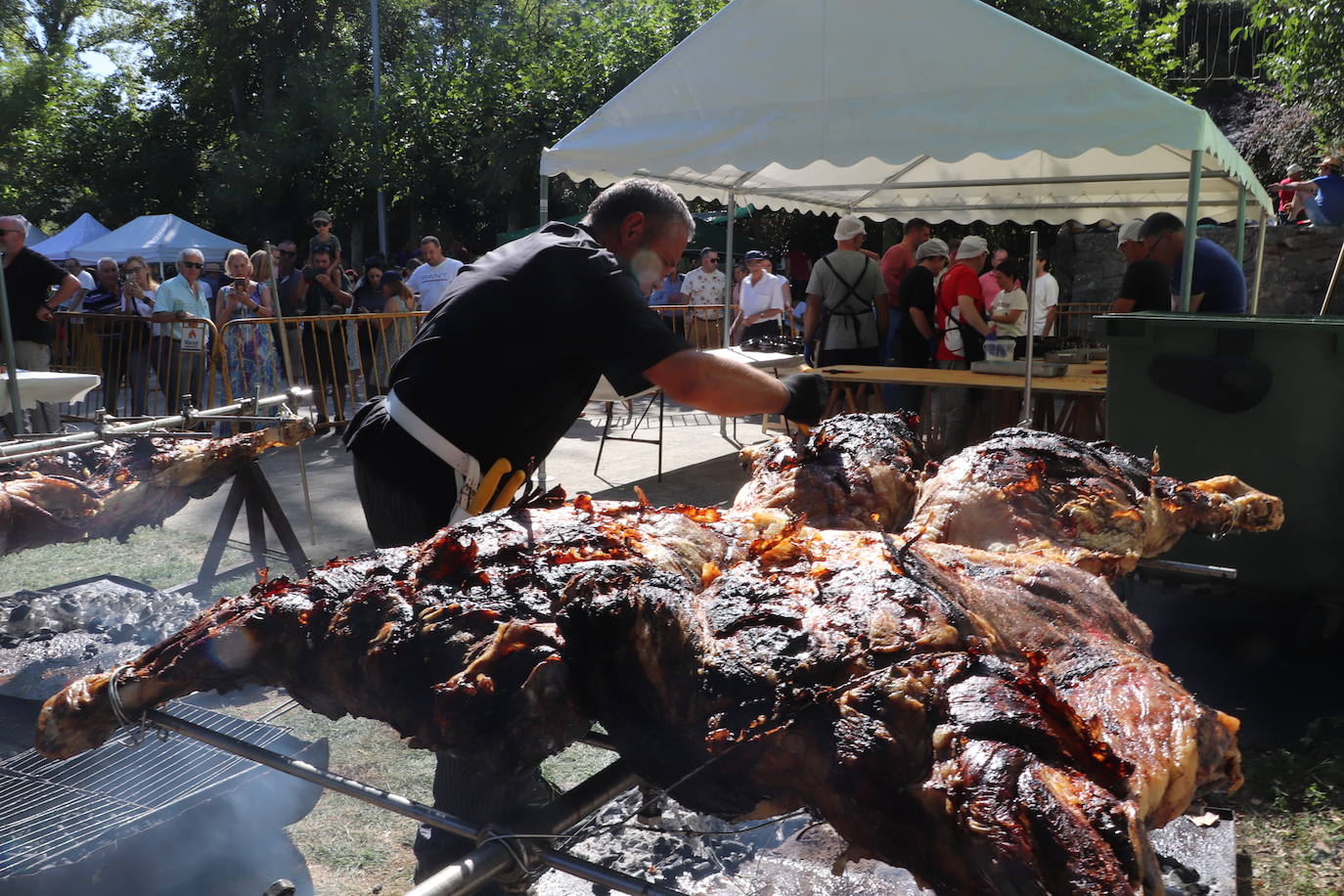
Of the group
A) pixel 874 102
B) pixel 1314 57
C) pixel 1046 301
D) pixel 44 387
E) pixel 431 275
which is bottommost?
pixel 44 387

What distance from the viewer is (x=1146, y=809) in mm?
1332

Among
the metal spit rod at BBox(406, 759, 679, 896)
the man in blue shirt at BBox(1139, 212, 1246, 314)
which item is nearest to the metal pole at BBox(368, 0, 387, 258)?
the man in blue shirt at BBox(1139, 212, 1246, 314)

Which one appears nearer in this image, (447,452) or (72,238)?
(447,452)

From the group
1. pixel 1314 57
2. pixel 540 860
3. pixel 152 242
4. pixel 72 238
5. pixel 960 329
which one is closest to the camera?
pixel 540 860

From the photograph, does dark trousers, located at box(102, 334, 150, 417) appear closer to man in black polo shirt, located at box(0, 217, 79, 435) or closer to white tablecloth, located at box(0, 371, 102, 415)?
man in black polo shirt, located at box(0, 217, 79, 435)

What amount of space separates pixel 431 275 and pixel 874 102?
6.52m

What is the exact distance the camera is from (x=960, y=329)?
8.55 m

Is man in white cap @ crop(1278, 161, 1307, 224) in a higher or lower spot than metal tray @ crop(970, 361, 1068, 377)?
higher

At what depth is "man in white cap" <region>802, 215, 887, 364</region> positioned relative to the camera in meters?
8.70

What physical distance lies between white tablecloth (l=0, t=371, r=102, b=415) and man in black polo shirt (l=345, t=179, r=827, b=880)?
2.08 m

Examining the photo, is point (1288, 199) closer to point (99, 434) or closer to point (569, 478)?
point (569, 478)

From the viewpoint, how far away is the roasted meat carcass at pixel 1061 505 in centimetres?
260

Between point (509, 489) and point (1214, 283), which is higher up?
point (1214, 283)

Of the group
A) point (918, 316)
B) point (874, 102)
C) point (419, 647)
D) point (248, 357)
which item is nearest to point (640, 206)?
point (419, 647)
